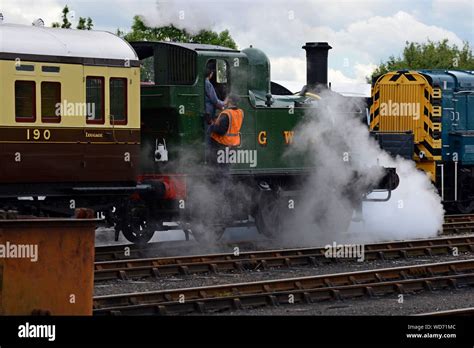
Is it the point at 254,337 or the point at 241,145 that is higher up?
the point at 241,145

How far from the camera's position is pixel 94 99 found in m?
15.1

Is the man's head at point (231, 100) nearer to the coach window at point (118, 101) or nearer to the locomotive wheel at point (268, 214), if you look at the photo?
the locomotive wheel at point (268, 214)

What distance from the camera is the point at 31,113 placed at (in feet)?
47.2

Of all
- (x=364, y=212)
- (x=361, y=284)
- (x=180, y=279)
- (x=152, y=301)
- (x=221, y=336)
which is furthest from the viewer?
(x=364, y=212)

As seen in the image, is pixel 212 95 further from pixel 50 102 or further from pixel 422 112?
pixel 422 112

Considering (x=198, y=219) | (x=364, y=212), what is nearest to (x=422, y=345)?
(x=198, y=219)

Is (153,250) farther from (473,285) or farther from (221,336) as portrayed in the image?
(221,336)

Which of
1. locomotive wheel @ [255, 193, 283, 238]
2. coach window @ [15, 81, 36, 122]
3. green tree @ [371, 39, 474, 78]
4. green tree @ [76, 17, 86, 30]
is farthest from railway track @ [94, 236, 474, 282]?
green tree @ [371, 39, 474, 78]

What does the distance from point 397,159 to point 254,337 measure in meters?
13.2

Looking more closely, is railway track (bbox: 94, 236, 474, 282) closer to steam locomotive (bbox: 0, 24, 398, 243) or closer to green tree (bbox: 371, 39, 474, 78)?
steam locomotive (bbox: 0, 24, 398, 243)

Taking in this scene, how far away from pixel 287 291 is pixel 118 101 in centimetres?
432

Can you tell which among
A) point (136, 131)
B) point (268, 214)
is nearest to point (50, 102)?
point (136, 131)

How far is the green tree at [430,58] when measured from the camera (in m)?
63.4

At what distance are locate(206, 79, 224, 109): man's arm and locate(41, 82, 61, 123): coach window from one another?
2976mm
